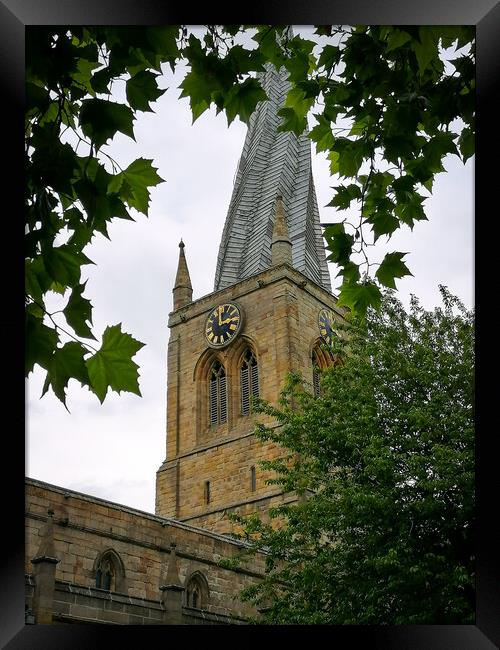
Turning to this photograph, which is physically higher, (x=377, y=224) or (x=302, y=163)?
(x=302, y=163)

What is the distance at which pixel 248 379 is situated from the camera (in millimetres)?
46656

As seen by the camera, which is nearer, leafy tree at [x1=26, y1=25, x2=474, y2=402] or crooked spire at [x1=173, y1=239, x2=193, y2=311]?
leafy tree at [x1=26, y1=25, x2=474, y2=402]

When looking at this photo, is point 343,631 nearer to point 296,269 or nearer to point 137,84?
point 137,84

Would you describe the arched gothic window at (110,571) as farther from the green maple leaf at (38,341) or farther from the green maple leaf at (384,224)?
the green maple leaf at (38,341)

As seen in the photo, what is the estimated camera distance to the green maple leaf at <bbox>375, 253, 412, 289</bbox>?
13.2 ft

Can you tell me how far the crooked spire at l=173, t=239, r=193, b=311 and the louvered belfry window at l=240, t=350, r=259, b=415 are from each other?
239 inches

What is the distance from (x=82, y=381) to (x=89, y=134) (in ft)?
3.19

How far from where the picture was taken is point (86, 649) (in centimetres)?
238

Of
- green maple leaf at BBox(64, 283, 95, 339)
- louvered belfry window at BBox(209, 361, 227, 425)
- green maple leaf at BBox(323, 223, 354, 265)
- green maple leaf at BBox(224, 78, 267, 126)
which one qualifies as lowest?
green maple leaf at BBox(64, 283, 95, 339)

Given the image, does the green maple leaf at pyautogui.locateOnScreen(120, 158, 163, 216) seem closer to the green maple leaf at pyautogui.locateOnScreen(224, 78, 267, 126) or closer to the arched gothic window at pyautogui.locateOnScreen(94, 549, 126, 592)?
the green maple leaf at pyautogui.locateOnScreen(224, 78, 267, 126)

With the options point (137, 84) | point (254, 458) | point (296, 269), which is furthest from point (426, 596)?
point (296, 269)

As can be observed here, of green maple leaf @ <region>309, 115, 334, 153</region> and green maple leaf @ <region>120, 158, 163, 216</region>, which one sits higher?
green maple leaf @ <region>309, 115, 334, 153</region>

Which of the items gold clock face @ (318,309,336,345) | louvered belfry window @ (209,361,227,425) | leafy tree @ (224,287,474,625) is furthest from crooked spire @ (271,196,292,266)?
leafy tree @ (224,287,474,625)

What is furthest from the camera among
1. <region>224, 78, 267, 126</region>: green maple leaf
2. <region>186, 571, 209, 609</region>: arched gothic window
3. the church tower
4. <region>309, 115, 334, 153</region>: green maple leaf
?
the church tower
